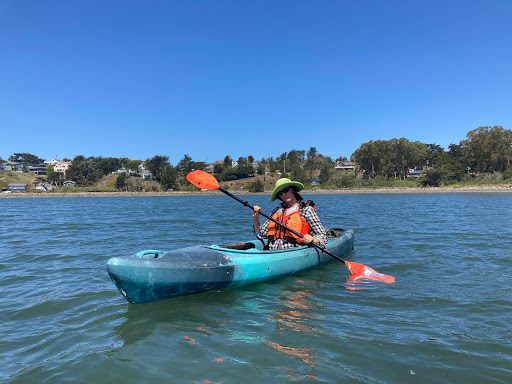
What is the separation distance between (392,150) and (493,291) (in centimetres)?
7437

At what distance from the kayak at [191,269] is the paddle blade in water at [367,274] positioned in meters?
0.95

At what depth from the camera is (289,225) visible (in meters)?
6.21

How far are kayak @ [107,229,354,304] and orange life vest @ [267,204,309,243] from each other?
0.33 m

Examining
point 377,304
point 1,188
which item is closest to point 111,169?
point 1,188

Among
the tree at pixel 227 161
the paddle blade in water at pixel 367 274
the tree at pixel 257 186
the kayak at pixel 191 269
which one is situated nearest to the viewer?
the kayak at pixel 191 269

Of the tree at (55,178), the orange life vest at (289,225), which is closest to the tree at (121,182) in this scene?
the tree at (55,178)

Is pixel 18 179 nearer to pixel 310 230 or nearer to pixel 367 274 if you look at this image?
pixel 310 230

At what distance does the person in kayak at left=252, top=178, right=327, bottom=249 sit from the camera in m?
6.14

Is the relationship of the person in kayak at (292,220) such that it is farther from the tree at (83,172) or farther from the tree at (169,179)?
the tree at (83,172)

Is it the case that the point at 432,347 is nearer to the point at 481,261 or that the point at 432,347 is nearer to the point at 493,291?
the point at 493,291

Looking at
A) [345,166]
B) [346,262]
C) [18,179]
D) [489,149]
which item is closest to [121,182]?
[18,179]

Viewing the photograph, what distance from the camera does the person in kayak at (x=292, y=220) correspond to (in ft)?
20.1

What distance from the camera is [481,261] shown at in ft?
23.2

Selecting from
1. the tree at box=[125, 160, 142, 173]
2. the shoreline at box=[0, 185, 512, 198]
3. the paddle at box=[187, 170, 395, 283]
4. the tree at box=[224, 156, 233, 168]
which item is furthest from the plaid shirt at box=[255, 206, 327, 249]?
the tree at box=[125, 160, 142, 173]
